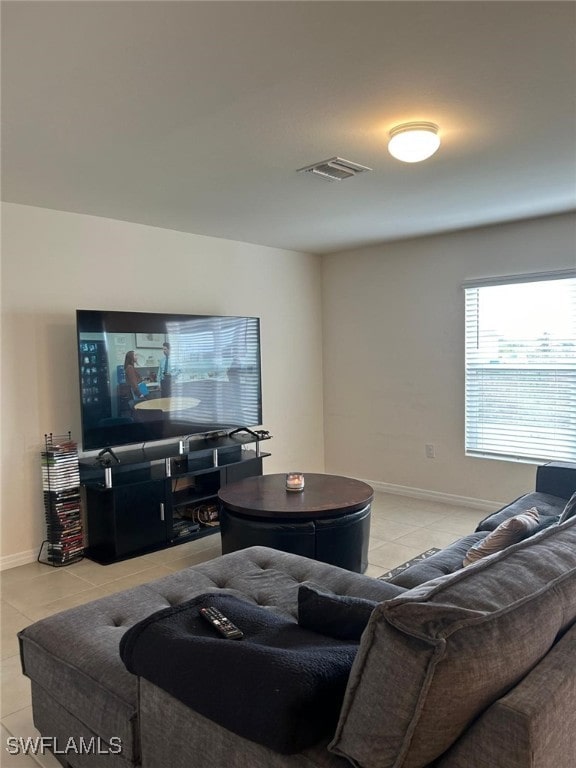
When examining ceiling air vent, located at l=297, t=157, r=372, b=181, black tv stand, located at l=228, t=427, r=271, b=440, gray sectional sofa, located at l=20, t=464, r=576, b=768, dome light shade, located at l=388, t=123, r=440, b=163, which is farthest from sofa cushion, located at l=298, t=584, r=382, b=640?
black tv stand, located at l=228, t=427, r=271, b=440

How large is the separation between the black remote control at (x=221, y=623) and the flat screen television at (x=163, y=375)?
2485 millimetres

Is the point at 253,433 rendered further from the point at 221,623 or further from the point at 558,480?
the point at 221,623

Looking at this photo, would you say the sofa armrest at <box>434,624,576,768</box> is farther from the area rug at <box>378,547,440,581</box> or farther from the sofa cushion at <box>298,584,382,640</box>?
the area rug at <box>378,547,440,581</box>

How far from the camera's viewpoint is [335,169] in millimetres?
3154

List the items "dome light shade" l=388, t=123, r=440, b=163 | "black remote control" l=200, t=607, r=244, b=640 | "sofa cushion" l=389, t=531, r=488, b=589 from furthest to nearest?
"dome light shade" l=388, t=123, r=440, b=163
"sofa cushion" l=389, t=531, r=488, b=589
"black remote control" l=200, t=607, r=244, b=640

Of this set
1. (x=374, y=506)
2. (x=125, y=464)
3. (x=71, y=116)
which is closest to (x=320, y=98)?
(x=71, y=116)

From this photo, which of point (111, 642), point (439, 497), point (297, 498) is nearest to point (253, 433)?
point (297, 498)

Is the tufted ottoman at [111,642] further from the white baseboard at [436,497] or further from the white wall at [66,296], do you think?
the white baseboard at [436,497]

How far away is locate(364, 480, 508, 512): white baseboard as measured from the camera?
4.77 m

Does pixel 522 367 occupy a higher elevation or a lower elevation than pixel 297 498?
higher

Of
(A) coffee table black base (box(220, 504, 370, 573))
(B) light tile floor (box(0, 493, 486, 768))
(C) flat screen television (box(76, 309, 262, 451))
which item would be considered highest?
(C) flat screen television (box(76, 309, 262, 451))

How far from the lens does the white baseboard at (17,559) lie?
3.63 metres

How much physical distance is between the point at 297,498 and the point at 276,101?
2050mm

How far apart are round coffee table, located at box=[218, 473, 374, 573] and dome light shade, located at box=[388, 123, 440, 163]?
1.83 meters
